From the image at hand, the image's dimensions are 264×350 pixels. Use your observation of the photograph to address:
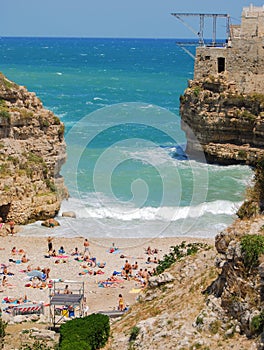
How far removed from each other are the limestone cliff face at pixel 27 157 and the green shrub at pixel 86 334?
1747 cm

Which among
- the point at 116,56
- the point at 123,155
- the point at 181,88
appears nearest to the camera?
the point at 123,155

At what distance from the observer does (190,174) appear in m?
47.6

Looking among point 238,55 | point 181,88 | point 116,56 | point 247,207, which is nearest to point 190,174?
point 238,55

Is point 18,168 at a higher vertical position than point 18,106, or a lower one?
lower

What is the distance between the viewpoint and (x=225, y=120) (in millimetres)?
48469

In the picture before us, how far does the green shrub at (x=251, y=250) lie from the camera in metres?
13.6

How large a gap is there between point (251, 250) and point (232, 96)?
3557cm

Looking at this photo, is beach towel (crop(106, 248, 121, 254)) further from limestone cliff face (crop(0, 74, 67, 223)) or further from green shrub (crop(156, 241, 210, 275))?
green shrub (crop(156, 241, 210, 275))

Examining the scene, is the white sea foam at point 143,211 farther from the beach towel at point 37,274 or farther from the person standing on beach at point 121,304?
the person standing on beach at point 121,304

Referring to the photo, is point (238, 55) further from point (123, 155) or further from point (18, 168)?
point (18, 168)

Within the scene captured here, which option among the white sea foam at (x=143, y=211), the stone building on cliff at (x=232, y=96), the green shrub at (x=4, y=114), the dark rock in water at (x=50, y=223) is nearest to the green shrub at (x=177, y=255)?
the dark rock in water at (x=50, y=223)

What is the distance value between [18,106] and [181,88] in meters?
66.2

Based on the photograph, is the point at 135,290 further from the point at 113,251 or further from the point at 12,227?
the point at 12,227

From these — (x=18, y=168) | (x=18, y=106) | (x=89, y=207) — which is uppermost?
(x=18, y=106)
